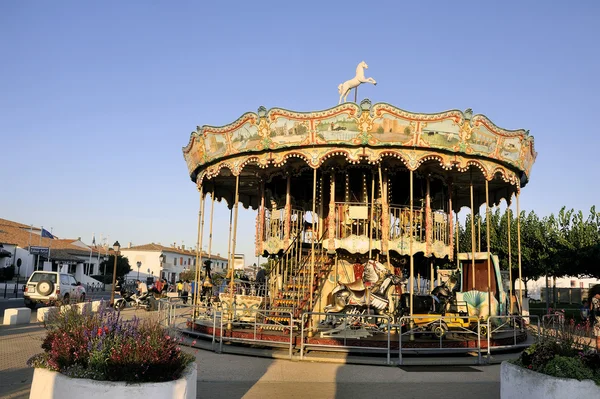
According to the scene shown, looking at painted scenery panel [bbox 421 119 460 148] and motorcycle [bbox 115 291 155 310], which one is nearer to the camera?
painted scenery panel [bbox 421 119 460 148]

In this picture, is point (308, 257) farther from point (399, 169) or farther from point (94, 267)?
point (94, 267)

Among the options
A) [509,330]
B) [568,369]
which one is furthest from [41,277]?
[568,369]

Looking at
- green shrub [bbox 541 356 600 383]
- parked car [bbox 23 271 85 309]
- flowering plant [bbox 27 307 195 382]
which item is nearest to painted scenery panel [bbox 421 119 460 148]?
green shrub [bbox 541 356 600 383]

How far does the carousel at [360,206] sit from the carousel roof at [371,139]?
31 millimetres

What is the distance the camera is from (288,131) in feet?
50.9

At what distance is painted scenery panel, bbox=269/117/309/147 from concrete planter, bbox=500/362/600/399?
9.51 meters

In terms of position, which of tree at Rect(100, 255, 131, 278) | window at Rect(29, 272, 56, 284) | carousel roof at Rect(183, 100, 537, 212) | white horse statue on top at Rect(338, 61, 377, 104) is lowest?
window at Rect(29, 272, 56, 284)

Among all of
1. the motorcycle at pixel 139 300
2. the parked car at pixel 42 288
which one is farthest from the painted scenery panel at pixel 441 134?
the motorcycle at pixel 139 300

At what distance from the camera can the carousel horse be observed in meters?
14.8

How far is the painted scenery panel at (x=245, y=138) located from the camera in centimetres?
1598

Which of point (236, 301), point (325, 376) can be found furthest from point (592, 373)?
point (236, 301)

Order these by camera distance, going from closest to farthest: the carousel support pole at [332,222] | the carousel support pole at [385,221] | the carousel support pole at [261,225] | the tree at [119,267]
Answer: the carousel support pole at [332,222], the carousel support pole at [385,221], the carousel support pole at [261,225], the tree at [119,267]

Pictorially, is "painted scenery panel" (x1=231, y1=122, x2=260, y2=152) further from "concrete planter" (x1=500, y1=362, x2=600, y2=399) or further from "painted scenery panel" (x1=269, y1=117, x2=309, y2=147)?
"concrete planter" (x1=500, y1=362, x2=600, y2=399)

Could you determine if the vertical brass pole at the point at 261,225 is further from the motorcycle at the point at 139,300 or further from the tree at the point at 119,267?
the tree at the point at 119,267
